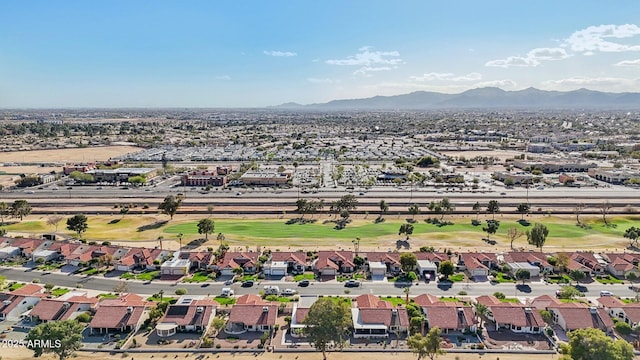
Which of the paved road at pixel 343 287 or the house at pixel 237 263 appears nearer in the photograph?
the paved road at pixel 343 287

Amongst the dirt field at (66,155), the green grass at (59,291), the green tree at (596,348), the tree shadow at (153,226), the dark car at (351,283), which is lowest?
the dark car at (351,283)

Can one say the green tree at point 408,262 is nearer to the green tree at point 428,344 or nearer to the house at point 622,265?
the green tree at point 428,344

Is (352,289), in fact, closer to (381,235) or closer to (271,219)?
(381,235)

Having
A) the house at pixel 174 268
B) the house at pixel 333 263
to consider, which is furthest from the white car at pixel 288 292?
the house at pixel 174 268

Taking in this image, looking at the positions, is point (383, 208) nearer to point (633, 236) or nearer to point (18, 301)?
point (633, 236)

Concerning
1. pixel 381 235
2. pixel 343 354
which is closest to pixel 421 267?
pixel 381 235

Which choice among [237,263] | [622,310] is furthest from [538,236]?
[237,263]
